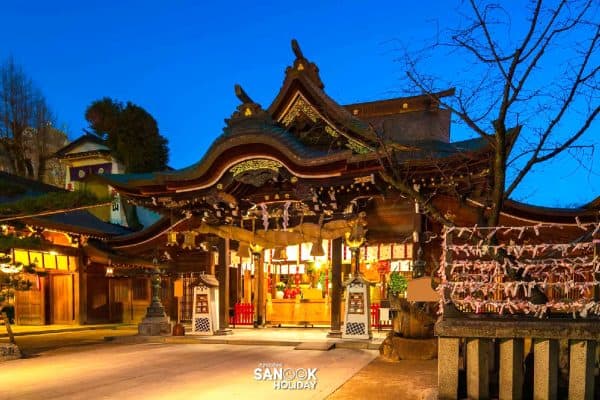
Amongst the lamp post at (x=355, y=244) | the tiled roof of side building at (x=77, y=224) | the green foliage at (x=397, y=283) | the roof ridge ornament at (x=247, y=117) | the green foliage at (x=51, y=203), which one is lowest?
the green foliage at (x=397, y=283)

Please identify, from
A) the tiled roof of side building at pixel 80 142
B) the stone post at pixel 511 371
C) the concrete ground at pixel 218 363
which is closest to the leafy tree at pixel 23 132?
the tiled roof of side building at pixel 80 142

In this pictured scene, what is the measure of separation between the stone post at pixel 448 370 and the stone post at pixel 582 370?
1231 millimetres

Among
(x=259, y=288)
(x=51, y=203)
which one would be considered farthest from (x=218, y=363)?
(x=259, y=288)

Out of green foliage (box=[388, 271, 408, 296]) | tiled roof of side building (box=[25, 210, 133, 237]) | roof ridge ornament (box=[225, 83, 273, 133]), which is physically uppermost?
roof ridge ornament (box=[225, 83, 273, 133])

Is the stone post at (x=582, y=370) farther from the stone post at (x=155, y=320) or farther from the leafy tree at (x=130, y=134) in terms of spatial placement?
the leafy tree at (x=130, y=134)

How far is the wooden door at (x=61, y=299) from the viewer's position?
22.9 meters

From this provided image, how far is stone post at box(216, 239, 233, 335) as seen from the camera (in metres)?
15.8

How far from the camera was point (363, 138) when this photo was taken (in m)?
14.3

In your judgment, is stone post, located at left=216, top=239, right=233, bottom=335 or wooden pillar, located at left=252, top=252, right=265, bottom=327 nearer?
stone post, located at left=216, top=239, right=233, bottom=335

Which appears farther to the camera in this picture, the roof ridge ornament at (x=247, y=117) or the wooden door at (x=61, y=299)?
the wooden door at (x=61, y=299)

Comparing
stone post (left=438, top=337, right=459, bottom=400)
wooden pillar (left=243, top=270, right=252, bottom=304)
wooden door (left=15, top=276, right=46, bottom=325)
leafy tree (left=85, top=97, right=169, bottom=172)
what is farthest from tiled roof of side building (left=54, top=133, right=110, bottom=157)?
stone post (left=438, top=337, right=459, bottom=400)

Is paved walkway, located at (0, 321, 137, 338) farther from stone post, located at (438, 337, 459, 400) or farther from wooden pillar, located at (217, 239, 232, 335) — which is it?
stone post, located at (438, 337, 459, 400)

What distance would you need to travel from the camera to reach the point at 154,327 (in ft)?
51.1

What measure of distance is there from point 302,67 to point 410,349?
8.85 meters
